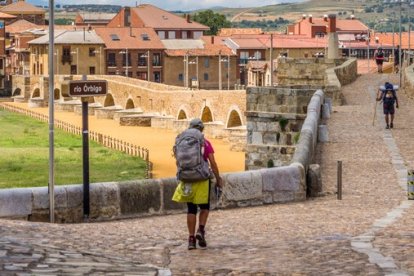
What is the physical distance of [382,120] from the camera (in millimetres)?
30828

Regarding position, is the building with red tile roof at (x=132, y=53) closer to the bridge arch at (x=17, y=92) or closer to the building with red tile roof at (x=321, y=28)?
the bridge arch at (x=17, y=92)

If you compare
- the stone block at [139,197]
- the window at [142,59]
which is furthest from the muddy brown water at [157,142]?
the stone block at [139,197]

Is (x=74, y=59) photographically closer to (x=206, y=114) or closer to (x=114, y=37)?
(x=114, y=37)

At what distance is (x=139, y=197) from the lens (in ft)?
52.2

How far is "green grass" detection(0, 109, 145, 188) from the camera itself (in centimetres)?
4950

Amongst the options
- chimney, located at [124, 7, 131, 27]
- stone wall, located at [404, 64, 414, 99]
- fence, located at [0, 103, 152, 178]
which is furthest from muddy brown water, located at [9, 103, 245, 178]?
chimney, located at [124, 7, 131, 27]

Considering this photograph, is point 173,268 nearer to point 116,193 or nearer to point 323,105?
point 116,193

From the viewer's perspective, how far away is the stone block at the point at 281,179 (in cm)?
1720

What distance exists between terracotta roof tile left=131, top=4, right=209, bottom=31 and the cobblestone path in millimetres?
125299

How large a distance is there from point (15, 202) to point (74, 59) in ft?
340

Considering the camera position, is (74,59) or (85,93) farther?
(74,59)

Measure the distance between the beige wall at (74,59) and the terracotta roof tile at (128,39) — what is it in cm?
177

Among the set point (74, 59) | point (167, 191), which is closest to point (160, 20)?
point (74, 59)

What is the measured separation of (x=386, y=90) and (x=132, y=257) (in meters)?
16.9
